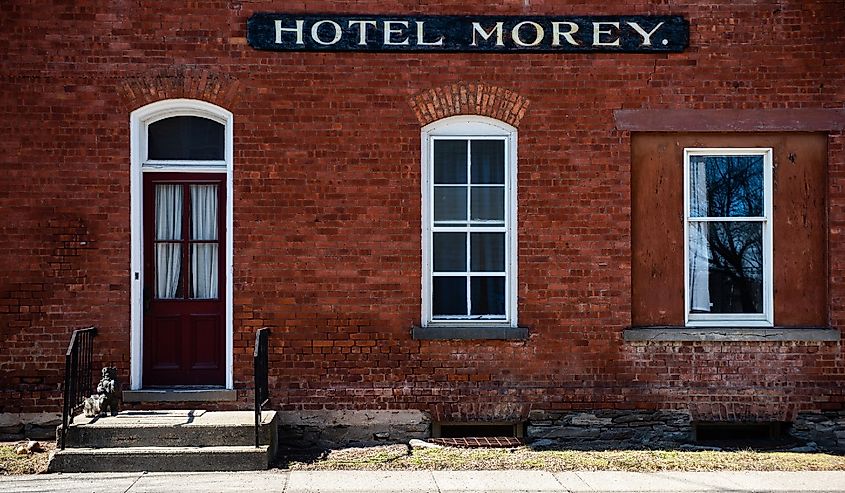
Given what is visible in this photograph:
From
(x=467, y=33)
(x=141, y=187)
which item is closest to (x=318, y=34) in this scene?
(x=467, y=33)

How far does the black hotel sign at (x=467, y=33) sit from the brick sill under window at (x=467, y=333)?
287 centimetres

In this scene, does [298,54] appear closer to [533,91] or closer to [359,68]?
[359,68]

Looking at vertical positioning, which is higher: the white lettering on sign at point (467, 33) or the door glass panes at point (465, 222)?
the white lettering on sign at point (467, 33)

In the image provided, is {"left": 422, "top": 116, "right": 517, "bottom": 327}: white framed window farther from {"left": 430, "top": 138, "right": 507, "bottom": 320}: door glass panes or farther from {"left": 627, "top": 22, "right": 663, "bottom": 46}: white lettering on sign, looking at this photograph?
{"left": 627, "top": 22, "right": 663, "bottom": 46}: white lettering on sign

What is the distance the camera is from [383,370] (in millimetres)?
10672

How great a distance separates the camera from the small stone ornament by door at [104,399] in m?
9.91

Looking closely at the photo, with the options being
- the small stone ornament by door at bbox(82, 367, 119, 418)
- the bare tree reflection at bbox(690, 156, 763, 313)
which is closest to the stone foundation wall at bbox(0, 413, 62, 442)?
the small stone ornament by door at bbox(82, 367, 119, 418)

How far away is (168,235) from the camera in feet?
35.8

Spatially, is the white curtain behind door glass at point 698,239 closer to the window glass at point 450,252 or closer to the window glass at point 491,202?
the window glass at point 491,202

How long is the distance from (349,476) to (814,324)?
17.0 ft

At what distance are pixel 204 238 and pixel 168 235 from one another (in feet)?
1.24

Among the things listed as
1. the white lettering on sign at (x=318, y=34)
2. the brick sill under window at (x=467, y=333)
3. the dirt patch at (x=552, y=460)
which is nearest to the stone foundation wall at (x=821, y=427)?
the dirt patch at (x=552, y=460)

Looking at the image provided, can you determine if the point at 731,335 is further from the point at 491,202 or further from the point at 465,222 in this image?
the point at 465,222

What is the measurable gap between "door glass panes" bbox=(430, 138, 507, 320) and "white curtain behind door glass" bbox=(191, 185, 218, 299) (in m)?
2.32
